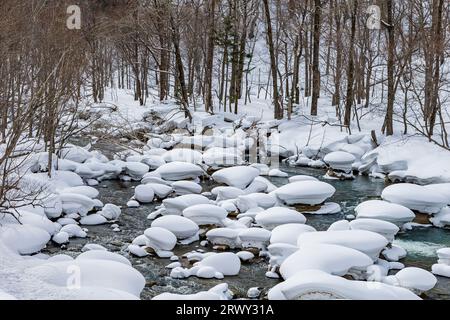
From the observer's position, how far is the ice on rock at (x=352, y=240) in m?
7.60

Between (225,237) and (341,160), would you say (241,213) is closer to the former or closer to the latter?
(225,237)

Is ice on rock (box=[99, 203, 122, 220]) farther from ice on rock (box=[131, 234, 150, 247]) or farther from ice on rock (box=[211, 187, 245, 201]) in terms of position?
ice on rock (box=[211, 187, 245, 201])

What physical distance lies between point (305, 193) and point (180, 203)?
2.79 metres

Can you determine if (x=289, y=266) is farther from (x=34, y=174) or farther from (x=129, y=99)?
(x=129, y=99)

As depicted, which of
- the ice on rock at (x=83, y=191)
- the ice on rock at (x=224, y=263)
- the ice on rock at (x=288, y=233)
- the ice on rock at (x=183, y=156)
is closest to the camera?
the ice on rock at (x=224, y=263)

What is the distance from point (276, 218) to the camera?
921cm

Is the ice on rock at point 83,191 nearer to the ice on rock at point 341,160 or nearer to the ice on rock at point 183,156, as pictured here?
the ice on rock at point 183,156

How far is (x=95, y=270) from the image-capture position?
5887 mm

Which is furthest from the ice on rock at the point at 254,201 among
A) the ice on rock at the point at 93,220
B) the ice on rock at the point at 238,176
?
the ice on rock at the point at 93,220

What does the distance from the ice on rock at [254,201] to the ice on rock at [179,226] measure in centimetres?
192

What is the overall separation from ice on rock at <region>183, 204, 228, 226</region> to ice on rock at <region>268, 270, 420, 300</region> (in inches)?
135

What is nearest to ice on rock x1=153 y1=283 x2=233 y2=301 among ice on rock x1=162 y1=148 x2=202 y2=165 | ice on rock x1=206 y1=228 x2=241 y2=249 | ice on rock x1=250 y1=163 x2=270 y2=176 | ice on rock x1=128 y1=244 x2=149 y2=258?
ice on rock x1=206 y1=228 x2=241 y2=249

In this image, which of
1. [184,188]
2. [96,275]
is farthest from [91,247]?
[184,188]
